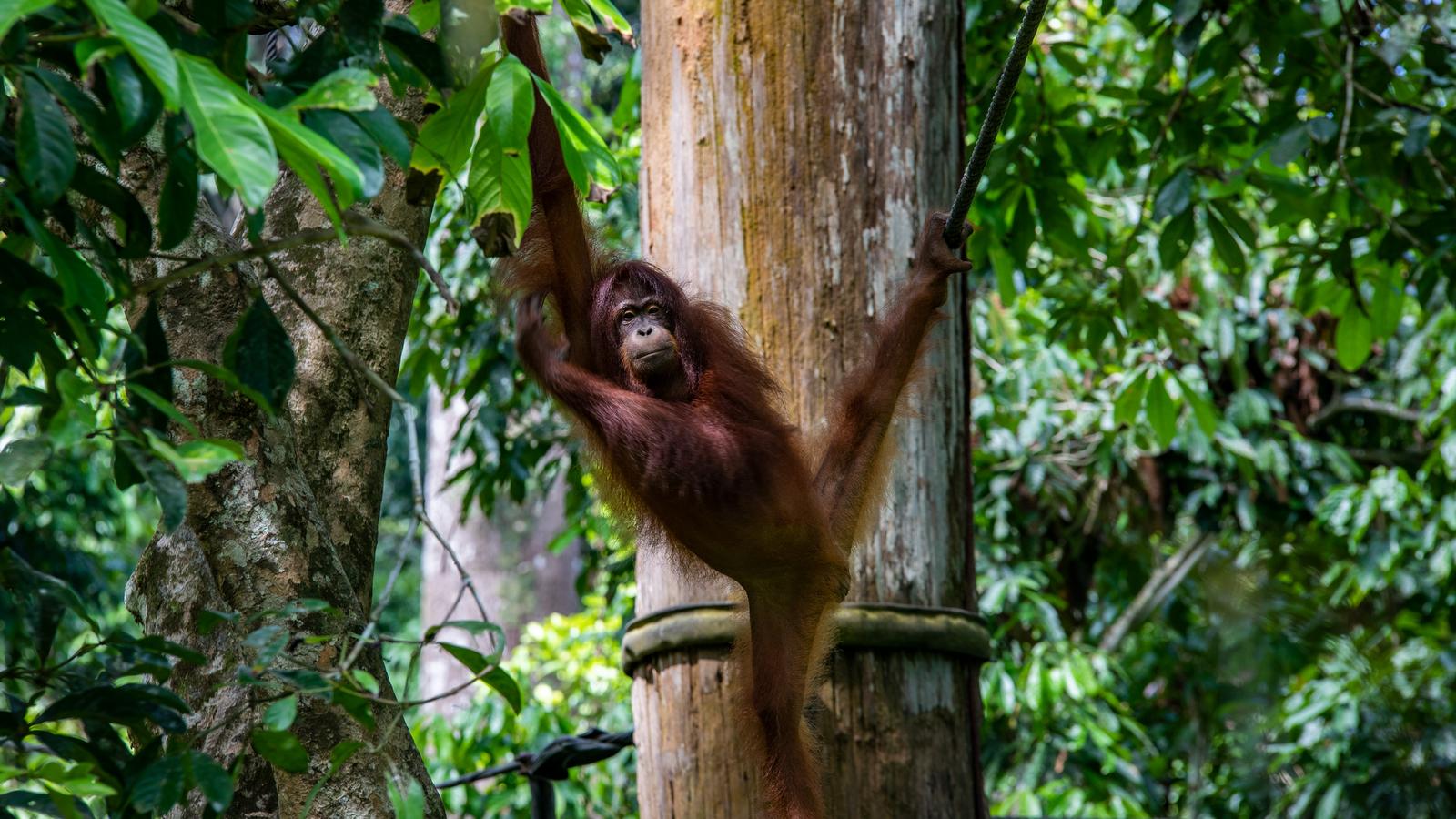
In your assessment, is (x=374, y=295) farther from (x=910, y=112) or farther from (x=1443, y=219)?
(x=1443, y=219)

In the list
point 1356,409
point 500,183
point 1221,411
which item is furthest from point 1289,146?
point 1356,409

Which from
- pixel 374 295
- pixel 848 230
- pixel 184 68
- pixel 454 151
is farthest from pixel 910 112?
pixel 184 68

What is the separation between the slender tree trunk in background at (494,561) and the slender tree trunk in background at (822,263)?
334 inches

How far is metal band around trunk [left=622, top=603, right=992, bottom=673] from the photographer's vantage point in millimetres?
2266

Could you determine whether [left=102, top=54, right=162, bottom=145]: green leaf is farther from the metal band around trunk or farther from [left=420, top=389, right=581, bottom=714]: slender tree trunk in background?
[left=420, top=389, right=581, bottom=714]: slender tree trunk in background

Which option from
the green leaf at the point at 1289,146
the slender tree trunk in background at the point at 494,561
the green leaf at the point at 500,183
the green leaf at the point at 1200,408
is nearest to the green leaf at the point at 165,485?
the green leaf at the point at 500,183

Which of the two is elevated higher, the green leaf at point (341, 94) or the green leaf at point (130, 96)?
the green leaf at point (341, 94)

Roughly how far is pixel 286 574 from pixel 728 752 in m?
0.80

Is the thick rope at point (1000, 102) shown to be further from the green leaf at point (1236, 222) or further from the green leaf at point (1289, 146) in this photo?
the green leaf at point (1236, 222)

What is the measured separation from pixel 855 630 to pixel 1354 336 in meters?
2.60

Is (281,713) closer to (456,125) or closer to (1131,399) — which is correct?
(456,125)

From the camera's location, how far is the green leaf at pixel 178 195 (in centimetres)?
145

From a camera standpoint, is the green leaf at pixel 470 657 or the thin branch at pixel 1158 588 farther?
the thin branch at pixel 1158 588

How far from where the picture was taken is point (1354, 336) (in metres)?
4.12
